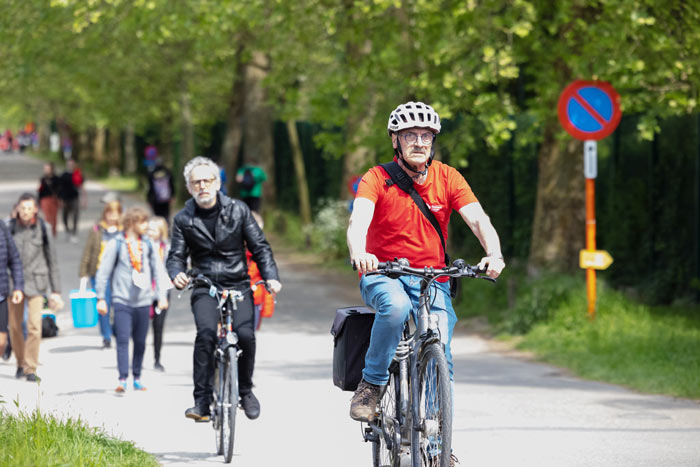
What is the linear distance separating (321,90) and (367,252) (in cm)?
1181

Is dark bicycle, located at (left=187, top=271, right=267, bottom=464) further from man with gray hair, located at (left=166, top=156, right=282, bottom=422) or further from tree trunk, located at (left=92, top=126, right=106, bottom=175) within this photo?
tree trunk, located at (left=92, top=126, right=106, bottom=175)

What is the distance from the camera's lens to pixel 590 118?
13227mm

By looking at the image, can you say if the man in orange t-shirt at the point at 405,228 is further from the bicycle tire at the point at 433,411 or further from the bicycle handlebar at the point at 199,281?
the bicycle handlebar at the point at 199,281

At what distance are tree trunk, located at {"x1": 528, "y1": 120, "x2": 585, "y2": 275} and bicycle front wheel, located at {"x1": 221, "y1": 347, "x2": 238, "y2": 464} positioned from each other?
820 centimetres

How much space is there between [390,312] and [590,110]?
25.2ft

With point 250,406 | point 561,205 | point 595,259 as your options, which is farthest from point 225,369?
point 561,205

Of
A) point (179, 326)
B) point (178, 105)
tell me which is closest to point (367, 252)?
point (179, 326)

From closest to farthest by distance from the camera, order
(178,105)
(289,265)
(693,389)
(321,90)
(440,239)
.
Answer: (440,239) → (693,389) → (321,90) → (289,265) → (178,105)

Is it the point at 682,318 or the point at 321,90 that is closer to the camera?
the point at 682,318

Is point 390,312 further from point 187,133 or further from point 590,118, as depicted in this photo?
point 187,133

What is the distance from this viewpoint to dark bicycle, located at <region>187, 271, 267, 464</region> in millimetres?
7617

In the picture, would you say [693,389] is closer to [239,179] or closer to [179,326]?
[179,326]

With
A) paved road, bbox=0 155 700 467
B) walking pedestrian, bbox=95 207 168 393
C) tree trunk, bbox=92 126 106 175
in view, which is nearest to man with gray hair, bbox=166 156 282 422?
paved road, bbox=0 155 700 467

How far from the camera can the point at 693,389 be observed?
10320 mm
